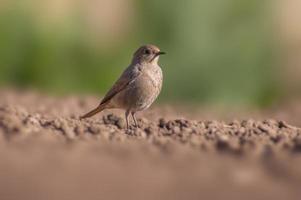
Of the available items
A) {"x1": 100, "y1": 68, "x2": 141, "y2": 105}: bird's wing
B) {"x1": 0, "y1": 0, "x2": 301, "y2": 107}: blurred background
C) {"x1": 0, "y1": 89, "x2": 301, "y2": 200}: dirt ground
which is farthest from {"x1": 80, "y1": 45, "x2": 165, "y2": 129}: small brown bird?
{"x1": 0, "y1": 0, "x2": 301, "y2": 107}: blurred background

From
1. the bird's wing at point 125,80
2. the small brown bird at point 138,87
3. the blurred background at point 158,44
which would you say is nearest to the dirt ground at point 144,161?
the small brown bird at point 138,87

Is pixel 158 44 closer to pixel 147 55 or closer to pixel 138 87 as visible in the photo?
pixel 147 55

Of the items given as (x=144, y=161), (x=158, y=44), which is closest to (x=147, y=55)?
(x=144, y=161)

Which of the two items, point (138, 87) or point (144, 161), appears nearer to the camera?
point (144, 161)

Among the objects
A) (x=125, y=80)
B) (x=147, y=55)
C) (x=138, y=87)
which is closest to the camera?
(x=138, y=87)

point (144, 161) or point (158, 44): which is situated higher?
point (158, 44)

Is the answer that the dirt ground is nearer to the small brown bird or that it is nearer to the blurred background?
Answer: the small brown bird

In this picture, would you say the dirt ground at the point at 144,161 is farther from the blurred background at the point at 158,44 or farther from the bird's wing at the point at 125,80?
the blurred background at the point at 158,44
